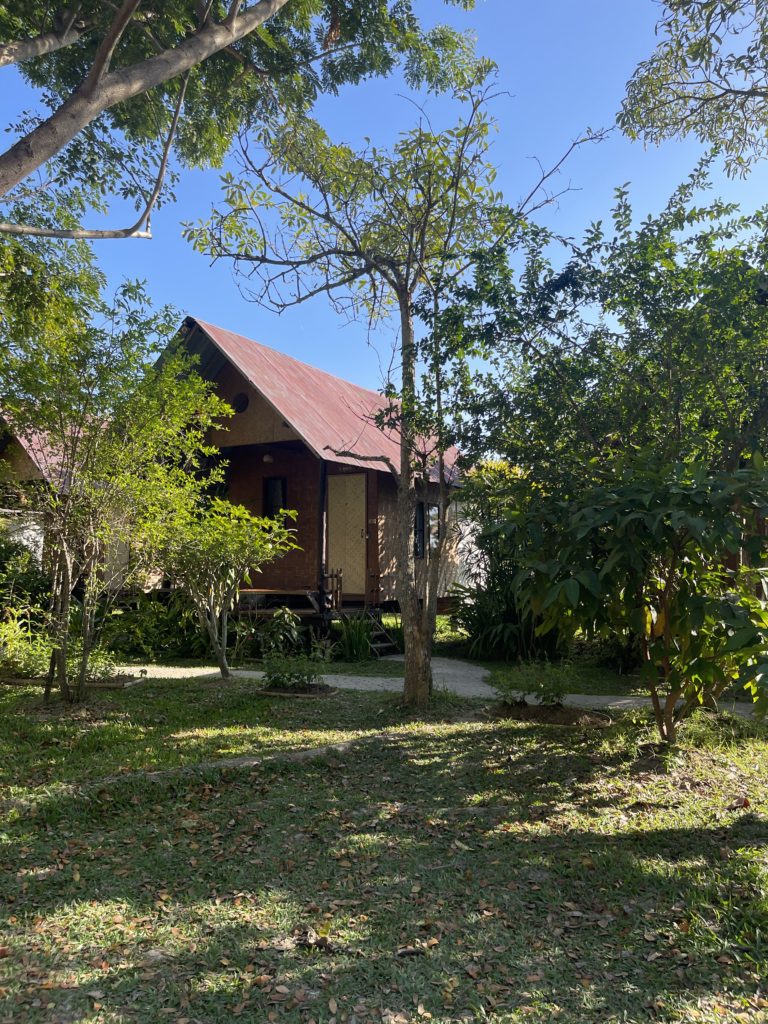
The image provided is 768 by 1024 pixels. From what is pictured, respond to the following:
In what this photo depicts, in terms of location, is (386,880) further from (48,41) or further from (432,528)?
(432,528)

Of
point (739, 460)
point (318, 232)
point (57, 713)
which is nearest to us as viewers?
point (739, 460)

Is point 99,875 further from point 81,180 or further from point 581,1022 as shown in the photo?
point 81,180

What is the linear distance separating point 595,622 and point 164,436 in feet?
17.1

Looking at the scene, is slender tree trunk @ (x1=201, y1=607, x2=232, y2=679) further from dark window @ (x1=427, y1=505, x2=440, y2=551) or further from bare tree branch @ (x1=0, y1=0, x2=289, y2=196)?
bare tree branch @ (x1=0, y1=0, x2=289, y2=196)

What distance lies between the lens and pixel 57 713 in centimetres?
760

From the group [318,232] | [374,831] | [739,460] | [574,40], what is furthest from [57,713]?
[574,40]

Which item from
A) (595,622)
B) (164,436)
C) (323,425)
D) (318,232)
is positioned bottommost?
(595,622)

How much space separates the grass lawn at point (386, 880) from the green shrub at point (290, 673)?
6.75 ft

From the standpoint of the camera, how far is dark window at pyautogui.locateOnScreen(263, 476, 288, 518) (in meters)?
15.4

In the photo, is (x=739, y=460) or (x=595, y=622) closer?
(x=595, y=622)

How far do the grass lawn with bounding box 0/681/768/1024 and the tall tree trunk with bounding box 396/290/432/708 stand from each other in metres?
1.30

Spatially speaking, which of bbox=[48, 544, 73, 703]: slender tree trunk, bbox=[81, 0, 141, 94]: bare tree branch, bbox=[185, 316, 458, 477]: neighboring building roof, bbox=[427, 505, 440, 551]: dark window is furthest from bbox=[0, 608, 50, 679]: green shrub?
bbox=[81, 0, 141, 94]: bare tree branch

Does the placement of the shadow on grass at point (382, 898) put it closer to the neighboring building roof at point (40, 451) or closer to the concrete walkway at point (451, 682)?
the concrete walkway at point (451, 682)

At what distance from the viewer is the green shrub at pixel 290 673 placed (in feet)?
28.4
